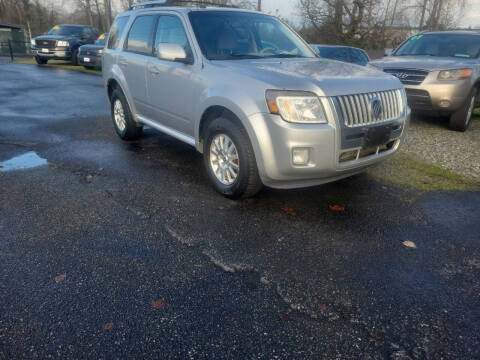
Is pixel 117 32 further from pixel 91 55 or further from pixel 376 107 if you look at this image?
pixel 91 55

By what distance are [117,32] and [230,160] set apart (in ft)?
11.7

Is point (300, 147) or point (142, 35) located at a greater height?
point (142, 35)

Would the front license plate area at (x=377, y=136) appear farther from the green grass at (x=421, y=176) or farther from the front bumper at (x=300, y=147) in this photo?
the green grass at (x=421, y=176)

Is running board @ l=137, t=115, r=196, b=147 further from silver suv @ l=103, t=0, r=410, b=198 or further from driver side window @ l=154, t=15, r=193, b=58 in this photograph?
driver side window @ l=154, t=15, r=193, b=58

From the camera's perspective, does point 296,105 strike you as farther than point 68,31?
No

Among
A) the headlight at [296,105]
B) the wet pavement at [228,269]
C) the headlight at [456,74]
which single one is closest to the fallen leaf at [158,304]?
the wet pavement at [228,269]

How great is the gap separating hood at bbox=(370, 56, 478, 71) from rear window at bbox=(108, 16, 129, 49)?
4.91 meters

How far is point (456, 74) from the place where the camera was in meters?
6.67

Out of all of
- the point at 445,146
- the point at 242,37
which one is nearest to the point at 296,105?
the point at 242,37

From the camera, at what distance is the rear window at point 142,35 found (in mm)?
5109

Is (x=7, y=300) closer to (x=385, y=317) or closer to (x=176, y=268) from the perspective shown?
(x=176, y=268)

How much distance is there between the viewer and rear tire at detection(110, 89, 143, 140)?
587 cm

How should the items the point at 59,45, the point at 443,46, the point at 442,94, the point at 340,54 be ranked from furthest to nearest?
the point at 59,45 → the point at 340,54 → the point at 443,46 → the point at 442,94

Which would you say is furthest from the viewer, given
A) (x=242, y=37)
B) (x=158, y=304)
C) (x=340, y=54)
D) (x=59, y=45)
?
(x=59, y=45)
